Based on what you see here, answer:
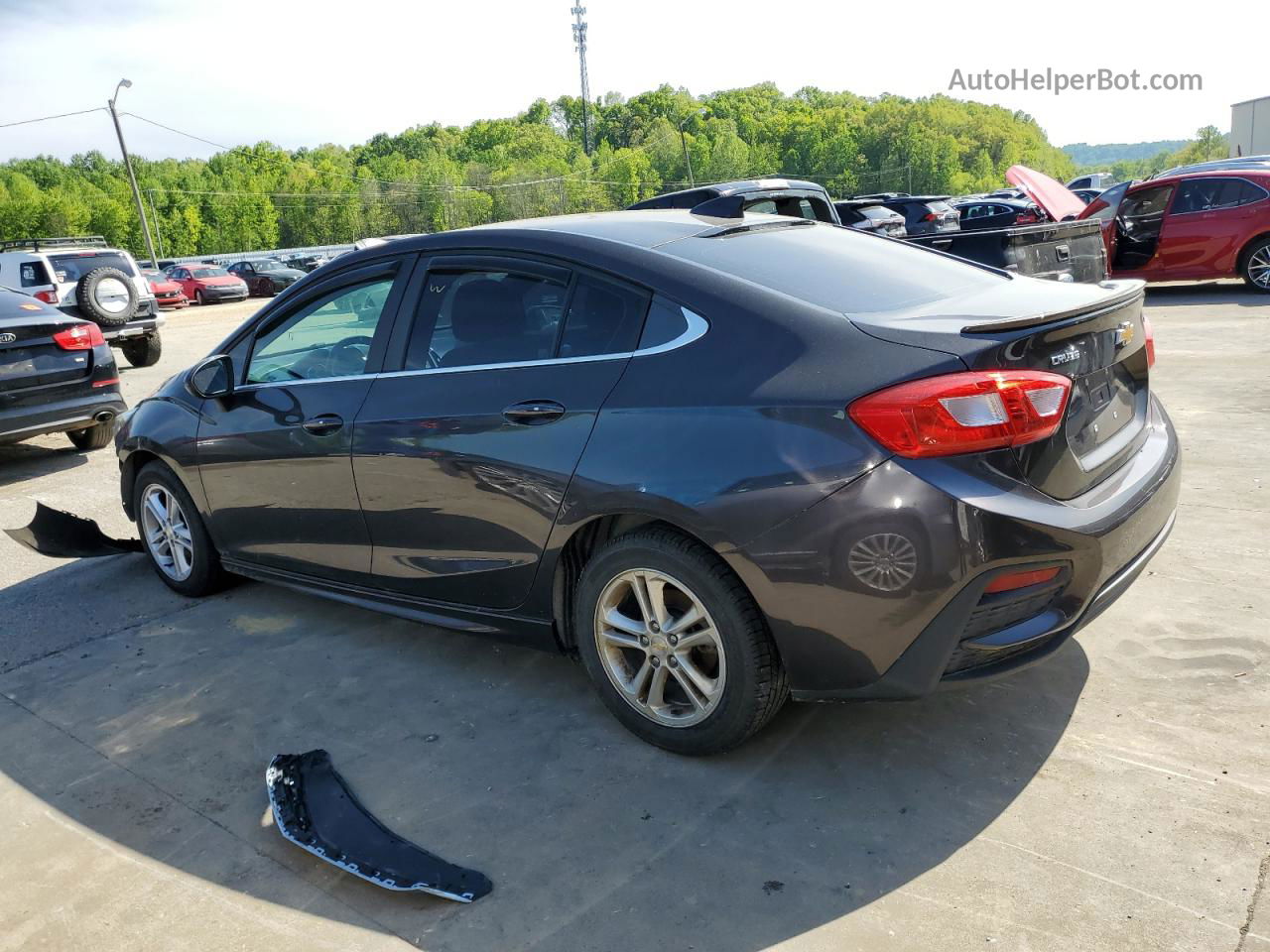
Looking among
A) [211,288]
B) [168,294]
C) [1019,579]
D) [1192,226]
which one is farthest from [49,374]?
[211,288]

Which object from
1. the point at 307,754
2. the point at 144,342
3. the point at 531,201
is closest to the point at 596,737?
the point at 307,754

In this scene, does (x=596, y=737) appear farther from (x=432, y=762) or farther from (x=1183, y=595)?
(x=1183, y=595)

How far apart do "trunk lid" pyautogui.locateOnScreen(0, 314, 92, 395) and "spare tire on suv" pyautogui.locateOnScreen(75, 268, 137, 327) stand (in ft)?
20.9

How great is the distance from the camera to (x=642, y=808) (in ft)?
9.79

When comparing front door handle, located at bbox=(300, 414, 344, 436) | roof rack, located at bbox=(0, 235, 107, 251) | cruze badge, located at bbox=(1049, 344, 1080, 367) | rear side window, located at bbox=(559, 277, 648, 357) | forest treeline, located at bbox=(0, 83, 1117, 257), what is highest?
forest treeline, located at bbox=(0, 83, 1117, 257)

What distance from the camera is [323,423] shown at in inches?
155

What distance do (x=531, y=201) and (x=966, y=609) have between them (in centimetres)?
10585

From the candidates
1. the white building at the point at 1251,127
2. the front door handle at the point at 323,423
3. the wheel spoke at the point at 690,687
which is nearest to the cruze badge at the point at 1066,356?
the wheel spoke at the point at 690,687

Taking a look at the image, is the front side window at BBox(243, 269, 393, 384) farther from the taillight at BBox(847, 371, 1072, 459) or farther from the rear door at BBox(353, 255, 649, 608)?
the taillight at BBox(847, 371, 1072, 459)

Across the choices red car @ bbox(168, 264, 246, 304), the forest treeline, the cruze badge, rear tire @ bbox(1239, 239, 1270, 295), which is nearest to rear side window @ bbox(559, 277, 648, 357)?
the cruze badge

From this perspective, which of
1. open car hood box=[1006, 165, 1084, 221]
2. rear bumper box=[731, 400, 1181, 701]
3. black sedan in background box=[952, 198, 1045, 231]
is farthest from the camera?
black sedan in background box=[952, 198, 1045, 231]

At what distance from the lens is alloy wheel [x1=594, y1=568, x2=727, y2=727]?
3062mm

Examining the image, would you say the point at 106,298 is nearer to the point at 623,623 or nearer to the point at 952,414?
the point at 623,623

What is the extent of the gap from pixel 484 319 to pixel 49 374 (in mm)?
5749
